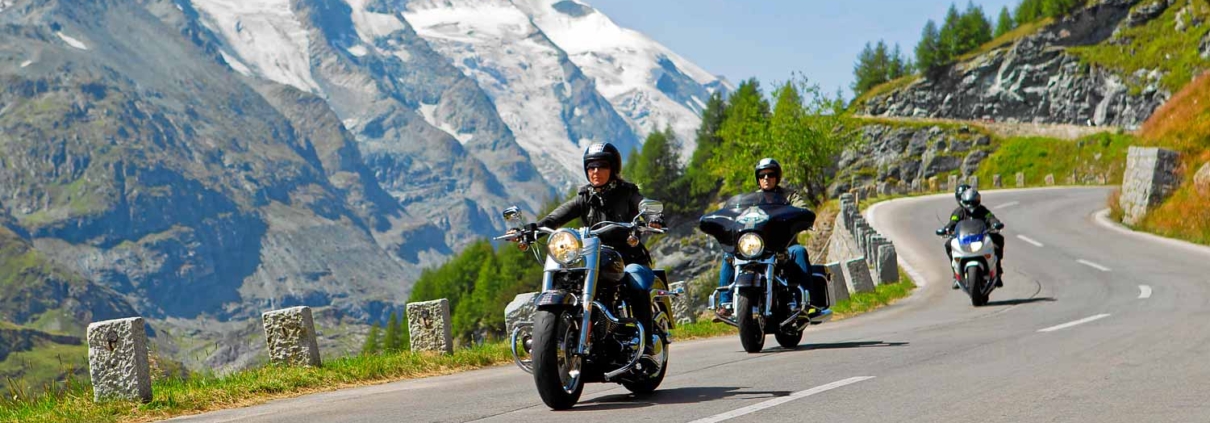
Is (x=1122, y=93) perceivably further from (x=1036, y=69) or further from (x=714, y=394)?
(x=714, y=394)

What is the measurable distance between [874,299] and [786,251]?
33.8ft

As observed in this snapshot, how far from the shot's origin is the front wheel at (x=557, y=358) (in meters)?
7.53

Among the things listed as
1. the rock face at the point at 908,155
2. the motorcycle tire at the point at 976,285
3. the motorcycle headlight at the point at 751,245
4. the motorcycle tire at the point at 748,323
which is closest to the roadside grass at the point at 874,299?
the motorcycle tire at the point at 976,285

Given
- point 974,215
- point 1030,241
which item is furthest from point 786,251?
point 1030,241

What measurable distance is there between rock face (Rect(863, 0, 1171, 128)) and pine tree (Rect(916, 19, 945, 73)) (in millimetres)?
2533

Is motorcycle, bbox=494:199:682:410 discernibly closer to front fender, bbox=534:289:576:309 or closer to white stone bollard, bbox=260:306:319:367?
front fender, bbox=534:289:576:309

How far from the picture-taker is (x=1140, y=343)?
434 inches

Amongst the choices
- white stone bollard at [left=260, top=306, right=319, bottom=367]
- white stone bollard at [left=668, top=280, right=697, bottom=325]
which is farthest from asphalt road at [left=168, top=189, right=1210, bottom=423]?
white stone bollard at [left=668, top=280, right=697, bottom=325]

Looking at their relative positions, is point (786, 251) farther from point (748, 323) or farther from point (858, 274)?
point (858, 274)

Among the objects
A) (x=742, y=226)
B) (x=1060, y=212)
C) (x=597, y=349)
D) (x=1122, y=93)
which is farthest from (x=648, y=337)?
(x=1122, y=93)

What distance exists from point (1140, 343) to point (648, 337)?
17.6ft

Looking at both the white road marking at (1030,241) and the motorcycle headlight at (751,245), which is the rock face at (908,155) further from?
the motorcycle headlight at (751,245)

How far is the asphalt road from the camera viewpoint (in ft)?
23.9

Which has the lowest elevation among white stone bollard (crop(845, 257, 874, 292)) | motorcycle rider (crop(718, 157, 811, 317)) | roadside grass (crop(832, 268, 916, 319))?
roadside grass (crop(832, 268, 916, 319))
